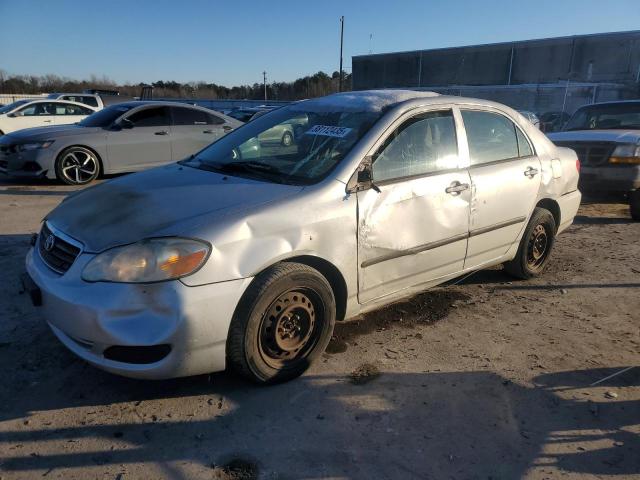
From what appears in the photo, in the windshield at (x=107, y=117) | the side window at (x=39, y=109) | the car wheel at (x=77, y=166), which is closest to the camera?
the car wheel at (x=77, y=166)

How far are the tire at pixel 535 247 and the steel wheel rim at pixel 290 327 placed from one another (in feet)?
8.05

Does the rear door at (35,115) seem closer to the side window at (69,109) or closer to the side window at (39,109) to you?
the side window at (39,109)

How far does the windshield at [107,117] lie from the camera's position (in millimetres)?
8895

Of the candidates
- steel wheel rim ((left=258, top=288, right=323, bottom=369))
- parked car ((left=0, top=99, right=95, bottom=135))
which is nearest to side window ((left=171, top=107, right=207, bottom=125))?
parked car ((left=0, top=99, right=95, bottom=135))

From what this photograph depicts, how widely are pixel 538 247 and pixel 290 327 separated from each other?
9.75ft

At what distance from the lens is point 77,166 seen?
853 cm

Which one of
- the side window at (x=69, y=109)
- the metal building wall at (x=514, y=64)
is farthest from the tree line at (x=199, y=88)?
the side window at (x=69, y=109)

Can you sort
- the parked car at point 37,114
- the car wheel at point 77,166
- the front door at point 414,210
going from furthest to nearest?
the parked car at point 37,114
the car wheel at point 77,166
the front door at point 414,210

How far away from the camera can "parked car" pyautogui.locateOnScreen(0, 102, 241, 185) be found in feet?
27.2

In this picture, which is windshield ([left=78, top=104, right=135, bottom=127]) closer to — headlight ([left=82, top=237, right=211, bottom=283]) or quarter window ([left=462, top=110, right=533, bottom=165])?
quarter window ([left=462, top=110, right=533, bottom=165])

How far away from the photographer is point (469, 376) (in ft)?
10.1

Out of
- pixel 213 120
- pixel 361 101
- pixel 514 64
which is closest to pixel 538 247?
pixel 361 101

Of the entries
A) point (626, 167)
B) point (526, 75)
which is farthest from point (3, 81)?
point (626, 167)

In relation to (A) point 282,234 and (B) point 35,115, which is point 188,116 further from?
(A) point 282,234
